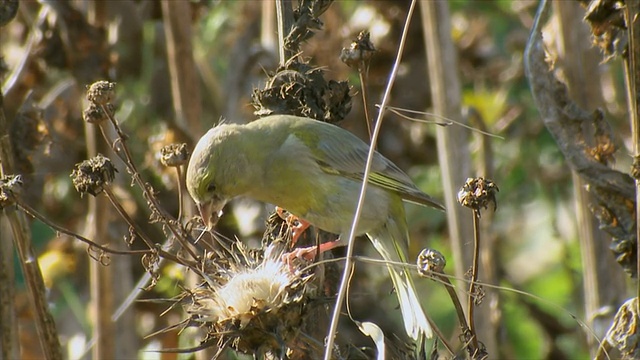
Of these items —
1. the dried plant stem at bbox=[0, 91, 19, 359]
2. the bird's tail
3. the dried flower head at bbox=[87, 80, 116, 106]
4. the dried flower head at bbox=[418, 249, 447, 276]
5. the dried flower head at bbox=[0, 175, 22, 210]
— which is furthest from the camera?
the bird's tail

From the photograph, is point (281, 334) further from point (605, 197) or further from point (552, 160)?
point (552, 160)

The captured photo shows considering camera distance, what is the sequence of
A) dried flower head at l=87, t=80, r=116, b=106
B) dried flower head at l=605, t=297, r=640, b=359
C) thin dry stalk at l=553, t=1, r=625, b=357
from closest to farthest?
dried flower head at l=87, t=80, r=116, b=106, dried flower head at l=605, t=297, r=640, b=359, thin dry stalk at l=553, t=1, r=625, b=357

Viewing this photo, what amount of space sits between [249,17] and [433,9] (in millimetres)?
1723

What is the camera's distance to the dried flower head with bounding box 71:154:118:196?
2287 mm

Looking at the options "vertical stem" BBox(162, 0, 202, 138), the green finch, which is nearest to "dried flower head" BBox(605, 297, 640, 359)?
the green finch

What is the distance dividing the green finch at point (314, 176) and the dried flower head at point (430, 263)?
1.08 meters

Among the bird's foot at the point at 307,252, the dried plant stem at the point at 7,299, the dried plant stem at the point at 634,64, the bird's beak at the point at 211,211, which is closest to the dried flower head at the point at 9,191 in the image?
the dried plant stem at the point at 7,299

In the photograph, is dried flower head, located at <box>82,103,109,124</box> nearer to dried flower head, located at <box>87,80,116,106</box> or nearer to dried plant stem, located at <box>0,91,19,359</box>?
dried flower head, located at <box>87,80,116,106</box>

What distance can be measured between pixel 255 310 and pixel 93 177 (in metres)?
0.53

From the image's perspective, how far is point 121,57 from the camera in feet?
15.9

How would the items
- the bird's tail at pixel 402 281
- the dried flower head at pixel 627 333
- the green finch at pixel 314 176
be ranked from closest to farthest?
the dried flower head at pixel 627 333 → the bird's tail at pixel 402 281 → the green finch at pixel 314 176

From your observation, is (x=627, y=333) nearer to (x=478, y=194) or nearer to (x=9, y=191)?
(x=478, y=194)

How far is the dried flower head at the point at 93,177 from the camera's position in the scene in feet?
7.50

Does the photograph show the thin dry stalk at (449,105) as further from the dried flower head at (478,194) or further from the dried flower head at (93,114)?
the dried flower head at (93,114)
